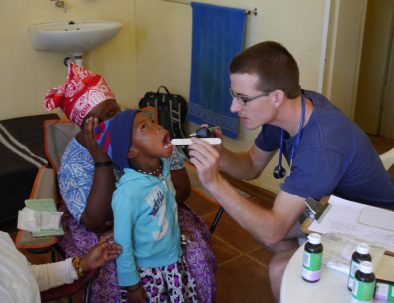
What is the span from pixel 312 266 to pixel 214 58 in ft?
8.16

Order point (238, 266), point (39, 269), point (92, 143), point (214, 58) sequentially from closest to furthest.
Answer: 1. point (39, 269)
2. point (92, 143)
3. point (238, 266)
4. point (214, 58)

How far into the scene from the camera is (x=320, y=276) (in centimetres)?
123

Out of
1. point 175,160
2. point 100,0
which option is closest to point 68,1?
point 100,0

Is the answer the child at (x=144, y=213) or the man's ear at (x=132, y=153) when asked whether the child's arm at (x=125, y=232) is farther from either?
the man's ear at (x=132, y=153)

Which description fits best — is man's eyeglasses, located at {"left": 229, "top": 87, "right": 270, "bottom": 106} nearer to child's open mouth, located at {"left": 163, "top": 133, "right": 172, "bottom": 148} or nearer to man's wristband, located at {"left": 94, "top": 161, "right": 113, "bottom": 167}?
child's open mouth, located at {"left": 163, "top": 133, "right": 172, "bottom": 148}

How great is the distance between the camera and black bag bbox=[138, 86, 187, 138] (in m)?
3.90

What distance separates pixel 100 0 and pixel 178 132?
4.09ft

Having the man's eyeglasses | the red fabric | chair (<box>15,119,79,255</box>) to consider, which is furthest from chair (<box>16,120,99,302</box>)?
the man's eyeglasses

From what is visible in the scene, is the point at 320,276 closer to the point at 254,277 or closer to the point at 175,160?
the point at 175,160

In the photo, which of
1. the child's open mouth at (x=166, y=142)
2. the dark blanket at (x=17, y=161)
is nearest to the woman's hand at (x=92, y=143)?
the child's open mouth at (x=166, y=142)

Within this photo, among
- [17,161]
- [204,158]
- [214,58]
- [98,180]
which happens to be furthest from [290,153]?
[17,161]

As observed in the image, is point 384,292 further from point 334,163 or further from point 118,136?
point 118,136

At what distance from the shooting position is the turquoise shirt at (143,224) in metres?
1.64

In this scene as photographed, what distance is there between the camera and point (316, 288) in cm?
118
